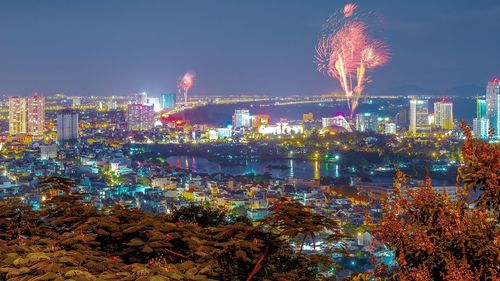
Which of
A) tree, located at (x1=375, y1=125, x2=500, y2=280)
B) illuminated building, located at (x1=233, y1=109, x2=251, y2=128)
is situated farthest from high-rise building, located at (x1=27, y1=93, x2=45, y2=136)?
tree, located at (x1=375, y1=125, x2=500, y2=280)

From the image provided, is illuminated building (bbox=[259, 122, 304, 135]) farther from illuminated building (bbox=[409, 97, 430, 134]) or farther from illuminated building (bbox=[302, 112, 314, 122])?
illuminated building (bbox=[409, 97, 430, 134])

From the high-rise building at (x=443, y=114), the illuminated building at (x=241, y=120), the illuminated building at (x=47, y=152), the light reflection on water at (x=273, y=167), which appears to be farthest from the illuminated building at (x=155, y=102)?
the illuminated building at (x=47, y=152)

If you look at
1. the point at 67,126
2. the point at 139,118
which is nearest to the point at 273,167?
the point at 67,126

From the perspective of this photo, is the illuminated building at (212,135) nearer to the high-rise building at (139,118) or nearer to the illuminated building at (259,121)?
the illuminated building at (259,121)

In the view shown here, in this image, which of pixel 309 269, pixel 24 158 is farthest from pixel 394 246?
pixel 24 158

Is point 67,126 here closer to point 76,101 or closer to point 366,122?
point 366,122
